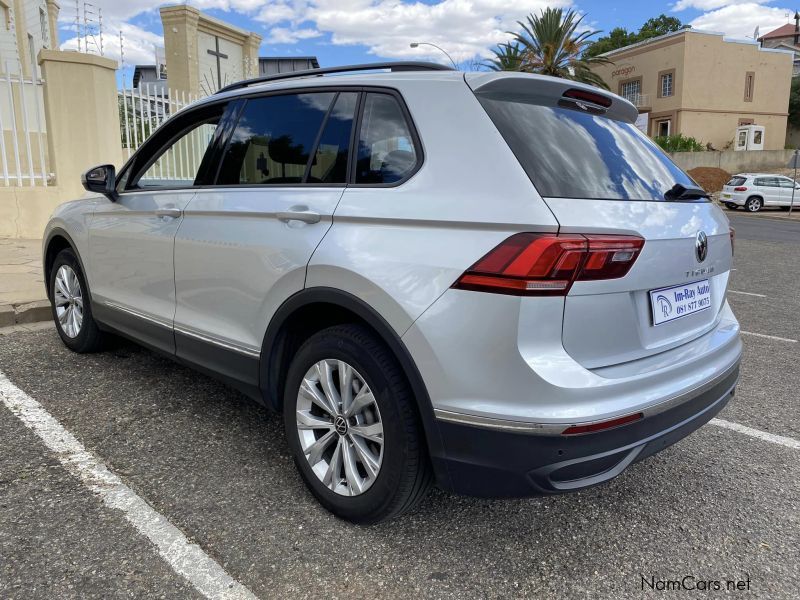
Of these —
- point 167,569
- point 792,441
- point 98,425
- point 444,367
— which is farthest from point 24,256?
point 792,441

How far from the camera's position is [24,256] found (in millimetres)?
7754

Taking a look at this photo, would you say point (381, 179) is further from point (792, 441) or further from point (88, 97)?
point (88, 97)

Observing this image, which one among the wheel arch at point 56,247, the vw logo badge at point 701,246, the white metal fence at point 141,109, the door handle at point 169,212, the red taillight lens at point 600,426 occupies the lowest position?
the red taillight lens at point 600,426

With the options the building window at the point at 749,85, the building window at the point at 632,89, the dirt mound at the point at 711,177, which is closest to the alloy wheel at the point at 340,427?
the dirt mound at the point at 711,177

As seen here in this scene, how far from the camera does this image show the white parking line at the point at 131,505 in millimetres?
2184

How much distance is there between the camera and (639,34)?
63.0m

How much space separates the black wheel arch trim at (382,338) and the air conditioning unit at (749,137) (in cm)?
4976

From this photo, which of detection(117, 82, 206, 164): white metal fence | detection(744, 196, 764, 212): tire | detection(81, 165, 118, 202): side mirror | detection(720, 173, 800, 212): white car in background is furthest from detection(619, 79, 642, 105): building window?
detection(81, 165, 118, 202): side mirror

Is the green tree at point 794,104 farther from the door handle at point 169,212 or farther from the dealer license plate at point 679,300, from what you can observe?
the door handle at point 169,212

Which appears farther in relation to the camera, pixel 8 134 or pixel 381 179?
pixel 8 134

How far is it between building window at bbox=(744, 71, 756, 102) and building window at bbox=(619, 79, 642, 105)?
711cm

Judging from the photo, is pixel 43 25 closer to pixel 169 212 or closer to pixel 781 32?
pixel 169 212

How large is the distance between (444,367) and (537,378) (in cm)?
31

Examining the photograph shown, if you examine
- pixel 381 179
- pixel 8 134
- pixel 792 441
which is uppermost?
pixel 8 134
